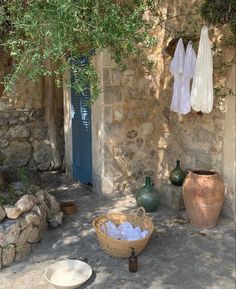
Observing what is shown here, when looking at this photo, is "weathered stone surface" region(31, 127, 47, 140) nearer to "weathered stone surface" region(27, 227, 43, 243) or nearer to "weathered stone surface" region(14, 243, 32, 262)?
"weathered stone surface" region(27, 227, 43, 243)

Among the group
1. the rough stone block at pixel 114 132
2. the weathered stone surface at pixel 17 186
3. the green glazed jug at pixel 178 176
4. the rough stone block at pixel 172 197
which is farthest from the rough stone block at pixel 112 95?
the weathered stone surface at pixel 17 186

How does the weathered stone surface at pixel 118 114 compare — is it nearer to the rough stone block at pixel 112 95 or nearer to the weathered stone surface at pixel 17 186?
the rough stone block at pixel 112 95

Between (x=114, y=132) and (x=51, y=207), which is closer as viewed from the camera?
(x=51, y=207)

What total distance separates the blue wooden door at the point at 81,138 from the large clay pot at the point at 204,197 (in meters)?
1.87

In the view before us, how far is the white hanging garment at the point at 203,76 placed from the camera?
346 centimetres

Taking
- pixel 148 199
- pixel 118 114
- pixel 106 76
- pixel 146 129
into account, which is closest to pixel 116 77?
pixel 106 76

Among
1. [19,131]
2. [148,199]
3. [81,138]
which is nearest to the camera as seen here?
[148,199]

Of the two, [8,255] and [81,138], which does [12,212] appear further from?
[81,138]

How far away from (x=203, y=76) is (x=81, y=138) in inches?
96.3

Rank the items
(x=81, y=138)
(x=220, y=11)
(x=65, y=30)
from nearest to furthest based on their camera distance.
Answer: (x=65, y=30)
(x=220, y=11)
(x=81, y=138)

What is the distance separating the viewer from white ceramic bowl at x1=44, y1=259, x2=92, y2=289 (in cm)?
261

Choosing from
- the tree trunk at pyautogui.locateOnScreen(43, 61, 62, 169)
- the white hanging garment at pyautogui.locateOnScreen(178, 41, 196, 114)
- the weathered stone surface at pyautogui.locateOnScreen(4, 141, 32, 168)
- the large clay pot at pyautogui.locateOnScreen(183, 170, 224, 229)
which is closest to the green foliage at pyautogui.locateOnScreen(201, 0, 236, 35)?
the white hanging garment at pyautogui.locateOnScreen(178, 41, 196, 114)

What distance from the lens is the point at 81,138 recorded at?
17.7ft

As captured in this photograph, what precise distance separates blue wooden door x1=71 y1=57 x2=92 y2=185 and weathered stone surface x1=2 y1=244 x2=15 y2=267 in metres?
2.27
